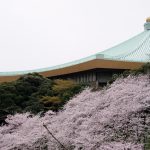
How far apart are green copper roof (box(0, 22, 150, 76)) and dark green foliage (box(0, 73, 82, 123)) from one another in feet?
19.9

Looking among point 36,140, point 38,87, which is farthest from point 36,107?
point 36,140

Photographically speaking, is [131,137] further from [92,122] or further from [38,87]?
[38,87]

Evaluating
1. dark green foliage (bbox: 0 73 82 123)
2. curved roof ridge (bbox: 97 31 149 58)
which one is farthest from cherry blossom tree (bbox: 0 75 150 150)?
curved roof ridge (bbox: 97 31 149 58)

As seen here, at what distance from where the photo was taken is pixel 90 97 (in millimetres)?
15984

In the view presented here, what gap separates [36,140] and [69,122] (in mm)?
1301

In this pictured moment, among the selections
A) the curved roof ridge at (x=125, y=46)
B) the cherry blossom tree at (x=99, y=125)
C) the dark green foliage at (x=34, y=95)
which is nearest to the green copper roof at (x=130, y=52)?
the curved roof ridge at (x=125, y=46)

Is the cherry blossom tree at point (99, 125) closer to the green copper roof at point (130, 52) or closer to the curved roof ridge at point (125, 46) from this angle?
the green copper roof at point (130, 52)

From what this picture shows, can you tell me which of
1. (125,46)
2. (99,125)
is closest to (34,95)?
(99,125)

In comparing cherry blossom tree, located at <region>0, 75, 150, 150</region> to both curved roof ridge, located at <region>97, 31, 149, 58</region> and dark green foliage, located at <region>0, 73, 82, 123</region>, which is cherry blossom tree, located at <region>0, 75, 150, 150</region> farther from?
curved roof ridge, located at <region>97, 31, 149, 58</region>

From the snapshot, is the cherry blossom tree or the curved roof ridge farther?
the curved roof ridge

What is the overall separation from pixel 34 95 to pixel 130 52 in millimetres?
10864

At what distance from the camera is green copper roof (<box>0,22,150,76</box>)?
100 feet

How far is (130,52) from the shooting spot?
31891 mm

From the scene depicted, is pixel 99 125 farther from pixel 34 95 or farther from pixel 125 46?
pixel 125 46
